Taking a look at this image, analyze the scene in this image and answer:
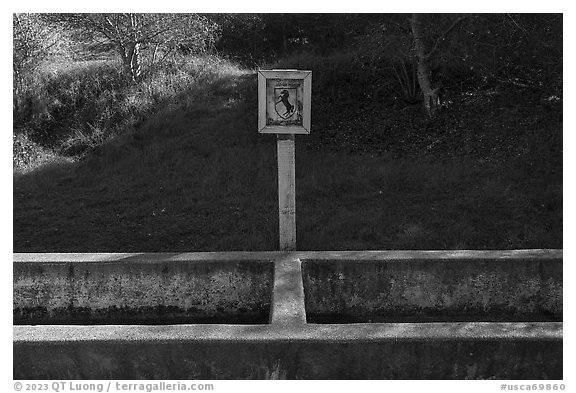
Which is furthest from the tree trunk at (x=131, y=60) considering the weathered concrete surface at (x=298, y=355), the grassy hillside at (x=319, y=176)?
the weathered concrete surface at (x=298, y=355)

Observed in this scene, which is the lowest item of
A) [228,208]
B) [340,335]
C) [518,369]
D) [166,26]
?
[518,369]

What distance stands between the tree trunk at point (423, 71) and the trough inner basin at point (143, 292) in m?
6.25

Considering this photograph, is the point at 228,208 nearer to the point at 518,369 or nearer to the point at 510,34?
the point at 518,369

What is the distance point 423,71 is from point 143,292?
686cm

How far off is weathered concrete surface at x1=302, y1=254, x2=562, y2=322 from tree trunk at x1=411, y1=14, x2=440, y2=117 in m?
5.73

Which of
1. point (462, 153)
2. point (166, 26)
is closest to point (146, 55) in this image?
point (166, 26)

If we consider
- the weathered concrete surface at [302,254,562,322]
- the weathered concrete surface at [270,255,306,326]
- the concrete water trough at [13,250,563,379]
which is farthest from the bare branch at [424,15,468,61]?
the weathered concrete surface at [270,255,306,326]

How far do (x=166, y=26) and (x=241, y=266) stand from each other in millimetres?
8221

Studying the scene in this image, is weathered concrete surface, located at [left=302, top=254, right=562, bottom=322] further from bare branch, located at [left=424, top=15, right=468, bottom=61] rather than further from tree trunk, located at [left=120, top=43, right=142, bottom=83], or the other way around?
tree trunk, located at [left=120, top=43, right=142, bottom=83]

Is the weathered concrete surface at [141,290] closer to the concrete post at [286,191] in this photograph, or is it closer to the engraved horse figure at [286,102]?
the concrete post at [286,191]

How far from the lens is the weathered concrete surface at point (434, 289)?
16.6ft

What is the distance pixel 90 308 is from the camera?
17.0 ft

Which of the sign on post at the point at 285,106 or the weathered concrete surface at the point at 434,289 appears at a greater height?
the sign on post at the point at 285,106

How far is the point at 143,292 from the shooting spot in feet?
16.9
